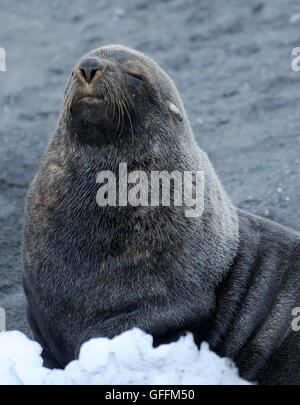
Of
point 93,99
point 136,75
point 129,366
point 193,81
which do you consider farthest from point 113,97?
point 193,81

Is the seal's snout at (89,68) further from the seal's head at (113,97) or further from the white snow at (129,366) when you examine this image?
the white snow at (129,366)

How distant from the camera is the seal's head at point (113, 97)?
4328mm

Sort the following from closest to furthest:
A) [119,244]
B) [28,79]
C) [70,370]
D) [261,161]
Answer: [70,370] → [119,244] → [261,161] → [28,79]

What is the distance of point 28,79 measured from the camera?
31.1 ft

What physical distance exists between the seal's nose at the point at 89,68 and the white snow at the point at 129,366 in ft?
4.54

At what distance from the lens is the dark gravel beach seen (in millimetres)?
6816

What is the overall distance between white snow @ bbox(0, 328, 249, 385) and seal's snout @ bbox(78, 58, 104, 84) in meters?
1.38

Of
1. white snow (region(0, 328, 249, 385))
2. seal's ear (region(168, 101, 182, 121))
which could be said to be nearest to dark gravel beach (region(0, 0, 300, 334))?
white snow (region(0, 328, 249, 385))

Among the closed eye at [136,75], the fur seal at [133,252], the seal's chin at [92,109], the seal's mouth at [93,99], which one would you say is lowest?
the fur seal at [133,252]

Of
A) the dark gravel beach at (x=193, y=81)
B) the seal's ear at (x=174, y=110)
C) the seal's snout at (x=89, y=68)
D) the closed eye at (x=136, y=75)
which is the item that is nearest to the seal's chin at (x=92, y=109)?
the seal's snout at (x=89, y=68)

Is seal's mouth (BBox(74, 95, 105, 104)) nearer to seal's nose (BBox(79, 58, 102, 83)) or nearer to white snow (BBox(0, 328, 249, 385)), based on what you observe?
seal's nose (BBox(79, 58, 102, 83))
